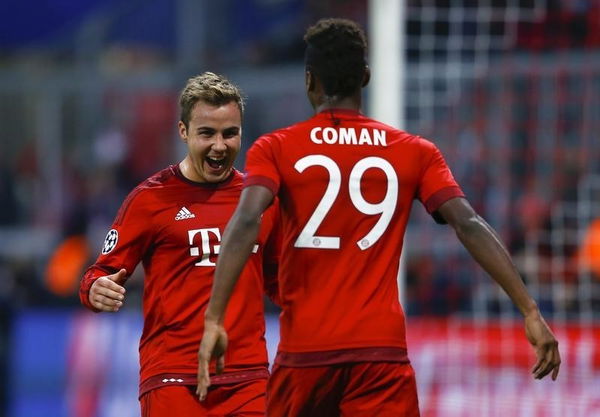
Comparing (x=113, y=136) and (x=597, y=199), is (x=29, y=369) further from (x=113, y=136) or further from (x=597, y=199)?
(x=113, y=136)

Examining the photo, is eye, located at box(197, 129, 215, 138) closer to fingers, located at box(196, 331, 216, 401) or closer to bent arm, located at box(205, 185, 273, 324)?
bent arm, located at box(205, 185, 273, 324)

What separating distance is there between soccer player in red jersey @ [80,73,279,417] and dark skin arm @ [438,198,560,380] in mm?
1027

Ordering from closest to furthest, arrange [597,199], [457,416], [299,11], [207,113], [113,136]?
1. [207,113]
2. [457,416]
3. [597,199]
4. [299,11]
5. [113,136]

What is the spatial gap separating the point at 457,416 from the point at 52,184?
394 inches

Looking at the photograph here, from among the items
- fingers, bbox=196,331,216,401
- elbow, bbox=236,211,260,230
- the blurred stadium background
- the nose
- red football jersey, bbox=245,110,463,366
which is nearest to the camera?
fingers, bbox=196,331,216,401

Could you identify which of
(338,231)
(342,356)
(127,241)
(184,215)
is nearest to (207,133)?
(184,215)

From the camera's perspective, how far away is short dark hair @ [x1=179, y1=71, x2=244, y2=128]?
5160 millimetres

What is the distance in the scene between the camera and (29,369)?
10.2 m

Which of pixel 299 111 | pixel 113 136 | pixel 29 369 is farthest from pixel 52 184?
pixel 29 369

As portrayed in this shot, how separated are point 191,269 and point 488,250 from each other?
4.34 ft

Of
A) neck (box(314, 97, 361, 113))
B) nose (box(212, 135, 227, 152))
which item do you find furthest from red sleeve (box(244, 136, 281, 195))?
nose (box(212, 135, 227, 152))

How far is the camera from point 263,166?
4.27 m

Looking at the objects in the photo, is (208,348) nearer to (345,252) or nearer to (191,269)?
(345,252)

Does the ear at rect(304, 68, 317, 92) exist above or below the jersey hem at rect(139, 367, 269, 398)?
above
